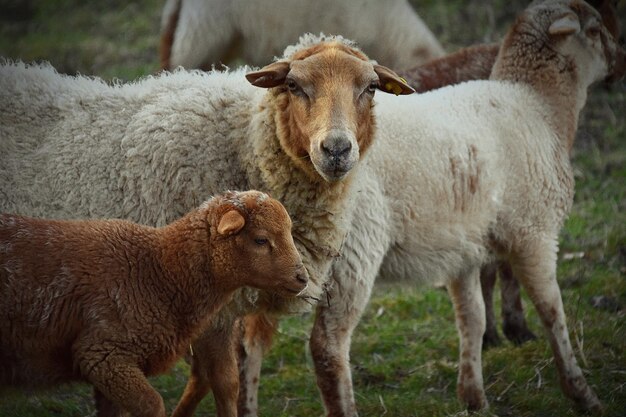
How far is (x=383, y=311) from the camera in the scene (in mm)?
8547

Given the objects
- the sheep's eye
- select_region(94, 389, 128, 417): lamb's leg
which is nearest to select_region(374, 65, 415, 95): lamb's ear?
the sheep's eye

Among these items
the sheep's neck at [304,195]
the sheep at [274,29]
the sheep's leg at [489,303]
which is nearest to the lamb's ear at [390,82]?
the sheep's neck at [304,195]

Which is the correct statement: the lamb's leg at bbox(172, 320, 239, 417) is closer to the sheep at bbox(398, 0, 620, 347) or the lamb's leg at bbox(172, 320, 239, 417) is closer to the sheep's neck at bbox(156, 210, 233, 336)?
the sheep's neck at bbox(156, 210, 233, 336)

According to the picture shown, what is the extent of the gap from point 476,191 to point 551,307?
91 centimetres

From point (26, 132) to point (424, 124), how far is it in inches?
88.4

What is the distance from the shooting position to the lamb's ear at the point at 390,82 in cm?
581

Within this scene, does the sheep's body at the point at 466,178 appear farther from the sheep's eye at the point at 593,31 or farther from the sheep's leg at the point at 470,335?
the sheep's eye at the point at 593,31

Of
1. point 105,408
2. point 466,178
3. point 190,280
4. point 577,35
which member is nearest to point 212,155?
point 190,280

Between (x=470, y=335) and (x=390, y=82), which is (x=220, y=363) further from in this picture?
(x=470, y=335)

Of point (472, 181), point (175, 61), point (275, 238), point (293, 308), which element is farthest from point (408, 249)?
point (175, 61)

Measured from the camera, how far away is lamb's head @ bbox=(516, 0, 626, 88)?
7.18 m

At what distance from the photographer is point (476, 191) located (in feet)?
21.4

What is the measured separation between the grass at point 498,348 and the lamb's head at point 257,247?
99 cm

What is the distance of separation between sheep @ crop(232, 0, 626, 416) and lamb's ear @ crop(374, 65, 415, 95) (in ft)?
1.39
